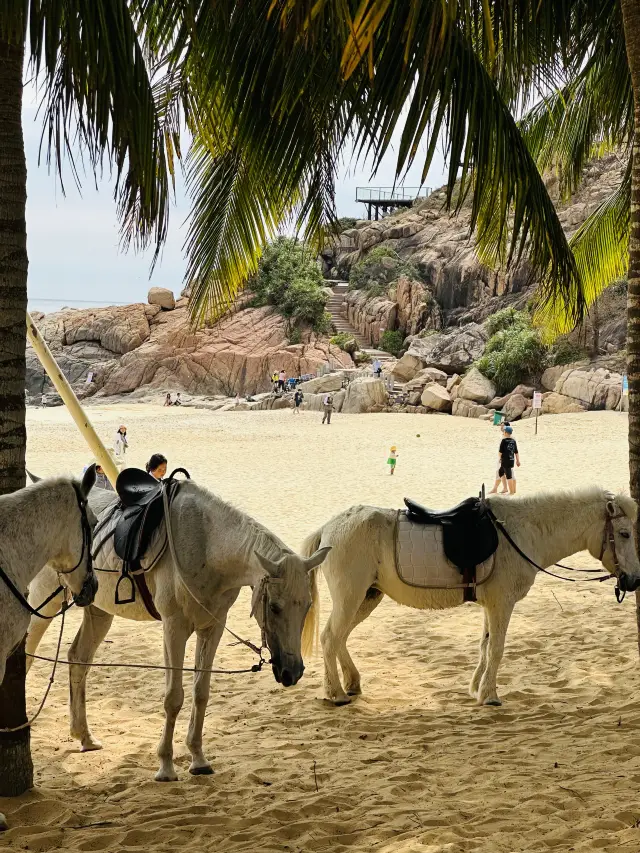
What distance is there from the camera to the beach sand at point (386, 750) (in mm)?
4117

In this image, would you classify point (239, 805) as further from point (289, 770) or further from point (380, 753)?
point (380, 753)

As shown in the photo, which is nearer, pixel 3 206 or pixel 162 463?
pixel 3 206

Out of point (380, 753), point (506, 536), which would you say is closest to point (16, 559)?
point (380, 753)

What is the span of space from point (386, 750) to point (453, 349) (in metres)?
40.8

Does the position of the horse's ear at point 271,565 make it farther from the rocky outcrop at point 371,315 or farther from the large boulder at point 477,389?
the rocky outcrop at point 371,315

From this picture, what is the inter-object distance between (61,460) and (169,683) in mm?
21813

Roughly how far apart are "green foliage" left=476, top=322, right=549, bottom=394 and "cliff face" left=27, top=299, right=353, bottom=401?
10540mm

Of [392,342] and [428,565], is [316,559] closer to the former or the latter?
[428,565]

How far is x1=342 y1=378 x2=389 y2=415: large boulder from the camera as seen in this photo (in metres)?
40.2

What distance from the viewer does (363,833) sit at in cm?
412

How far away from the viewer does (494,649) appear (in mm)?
6285

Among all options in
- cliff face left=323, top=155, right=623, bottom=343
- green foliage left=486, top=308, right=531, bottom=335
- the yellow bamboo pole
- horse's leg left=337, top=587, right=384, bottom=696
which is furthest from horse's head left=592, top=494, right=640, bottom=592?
cliff face left=323, top=155, right=623, bottom=343

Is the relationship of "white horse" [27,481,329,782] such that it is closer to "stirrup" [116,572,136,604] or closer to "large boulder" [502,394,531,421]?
"stirrup" [116,572,136,604]

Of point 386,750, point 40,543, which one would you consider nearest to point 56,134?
point 40,543
